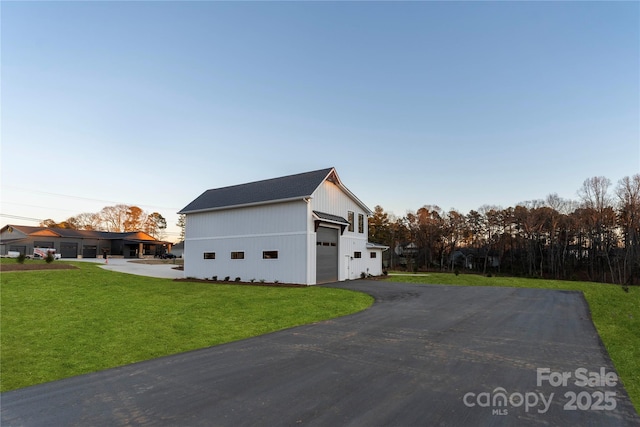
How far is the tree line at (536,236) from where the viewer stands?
41094mm

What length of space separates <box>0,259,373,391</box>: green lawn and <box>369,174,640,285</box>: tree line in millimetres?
34793

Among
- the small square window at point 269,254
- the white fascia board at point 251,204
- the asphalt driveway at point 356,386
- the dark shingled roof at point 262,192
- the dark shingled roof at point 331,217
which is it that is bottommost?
the asphalt driveway at point 356,386

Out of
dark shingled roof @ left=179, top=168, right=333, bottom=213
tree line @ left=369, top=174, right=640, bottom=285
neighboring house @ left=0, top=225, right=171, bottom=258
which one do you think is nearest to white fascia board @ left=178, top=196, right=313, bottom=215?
dark shingled roof @ left=179, top=168, right=333, bottom=213

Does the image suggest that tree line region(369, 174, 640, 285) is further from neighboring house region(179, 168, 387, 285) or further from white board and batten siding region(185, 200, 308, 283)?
white board and batten siding region(185, 200, 308, 283)

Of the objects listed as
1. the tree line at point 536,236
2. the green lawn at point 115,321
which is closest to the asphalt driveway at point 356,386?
the green lawn at point 115,321

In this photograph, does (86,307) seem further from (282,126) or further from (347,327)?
(282,126)

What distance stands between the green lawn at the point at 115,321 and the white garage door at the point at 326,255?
20.8ft

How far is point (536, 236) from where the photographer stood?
51750 millimetres

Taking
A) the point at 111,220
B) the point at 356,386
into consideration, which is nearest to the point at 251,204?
the point at 356,386

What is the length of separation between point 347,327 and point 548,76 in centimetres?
2028

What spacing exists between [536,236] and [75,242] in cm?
8434

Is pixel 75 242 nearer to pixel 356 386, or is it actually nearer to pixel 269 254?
pixel 269 254

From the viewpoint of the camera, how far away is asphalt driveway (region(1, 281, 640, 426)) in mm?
3928

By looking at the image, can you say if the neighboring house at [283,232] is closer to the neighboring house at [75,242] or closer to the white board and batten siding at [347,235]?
the white board and batten siding at [347,235]
